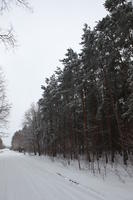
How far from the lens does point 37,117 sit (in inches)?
2537

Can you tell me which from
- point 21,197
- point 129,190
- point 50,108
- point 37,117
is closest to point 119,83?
point 129,190

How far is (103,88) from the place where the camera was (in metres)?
27.0

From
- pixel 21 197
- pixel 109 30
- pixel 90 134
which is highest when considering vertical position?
pixel 109 30

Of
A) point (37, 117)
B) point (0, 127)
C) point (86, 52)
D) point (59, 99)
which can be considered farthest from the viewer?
point (37, 117)

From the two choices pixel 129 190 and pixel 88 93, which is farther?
pixel 88 93

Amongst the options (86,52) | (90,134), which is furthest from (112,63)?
(90,134)

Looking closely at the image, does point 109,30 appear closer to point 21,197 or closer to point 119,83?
point 119,83

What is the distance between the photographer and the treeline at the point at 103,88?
18109mm

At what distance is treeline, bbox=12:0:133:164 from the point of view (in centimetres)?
1811

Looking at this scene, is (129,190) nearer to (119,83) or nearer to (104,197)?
(104,197)

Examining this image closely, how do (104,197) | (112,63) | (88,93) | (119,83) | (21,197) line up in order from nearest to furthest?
(104,197), (21,197), (112,63), (119,83), (88,93)

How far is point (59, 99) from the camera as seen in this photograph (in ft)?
143

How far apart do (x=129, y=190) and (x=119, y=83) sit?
16.0 meters

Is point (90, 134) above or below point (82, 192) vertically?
above
